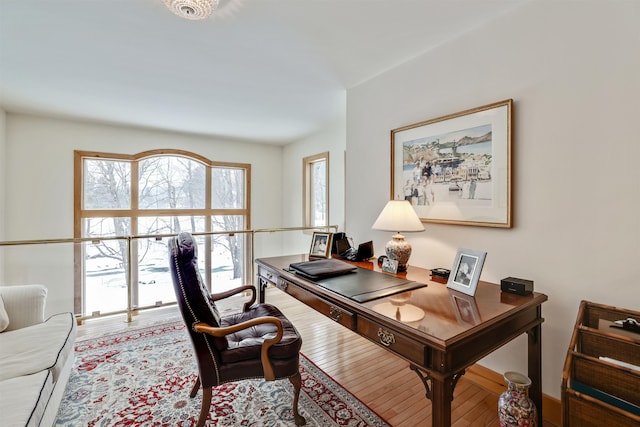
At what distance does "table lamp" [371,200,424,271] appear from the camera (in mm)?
1956

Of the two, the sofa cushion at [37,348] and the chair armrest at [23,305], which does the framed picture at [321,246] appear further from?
the chair armrest at [23,305]

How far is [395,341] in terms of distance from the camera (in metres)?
1.25

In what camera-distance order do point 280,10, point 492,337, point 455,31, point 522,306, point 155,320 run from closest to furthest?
1. point 492,337
2. point 522,306
3. point 280,10
4. point 455,31
5. point 155,320

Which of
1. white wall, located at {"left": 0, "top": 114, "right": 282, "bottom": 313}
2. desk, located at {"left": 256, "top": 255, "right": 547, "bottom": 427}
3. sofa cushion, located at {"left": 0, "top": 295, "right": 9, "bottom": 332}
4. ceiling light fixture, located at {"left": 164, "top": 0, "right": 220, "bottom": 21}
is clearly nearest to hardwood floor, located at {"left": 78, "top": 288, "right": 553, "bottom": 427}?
desk, located at {"left": 256, "top": 255, "right": 547, "bottom": 427}

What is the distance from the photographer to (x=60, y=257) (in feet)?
12.8

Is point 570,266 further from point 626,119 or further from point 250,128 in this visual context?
point 250,128

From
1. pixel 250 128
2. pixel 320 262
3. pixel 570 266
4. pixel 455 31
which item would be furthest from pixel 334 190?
→ pixel 570 266

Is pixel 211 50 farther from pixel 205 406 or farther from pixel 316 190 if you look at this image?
pixel 316 190

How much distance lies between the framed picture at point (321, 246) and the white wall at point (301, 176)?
1615 mm

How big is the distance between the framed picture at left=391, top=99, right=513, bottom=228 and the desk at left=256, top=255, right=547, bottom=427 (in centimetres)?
52

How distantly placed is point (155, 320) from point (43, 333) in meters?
1.37

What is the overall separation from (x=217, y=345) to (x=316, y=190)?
351 centimetres

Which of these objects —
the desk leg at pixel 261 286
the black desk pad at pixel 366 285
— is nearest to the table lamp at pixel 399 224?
the black desk pad at pixel 366 285

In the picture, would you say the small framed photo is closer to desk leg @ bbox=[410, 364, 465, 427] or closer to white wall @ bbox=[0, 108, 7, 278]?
desk leg @ bbox=[410, 364, 465, 427]
